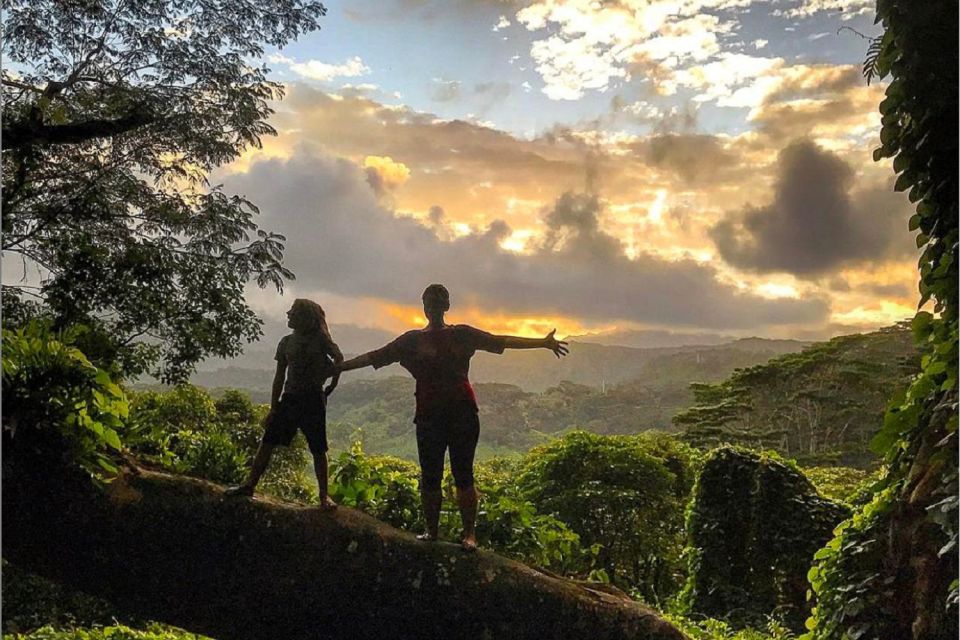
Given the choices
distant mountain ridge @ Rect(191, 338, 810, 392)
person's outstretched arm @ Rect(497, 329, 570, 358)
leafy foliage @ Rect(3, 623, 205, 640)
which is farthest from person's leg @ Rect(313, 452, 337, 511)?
leafy foliage @ Rect(3, 623, 205, 640)

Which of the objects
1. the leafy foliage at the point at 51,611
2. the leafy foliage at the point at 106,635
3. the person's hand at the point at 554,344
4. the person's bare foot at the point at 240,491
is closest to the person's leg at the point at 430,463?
the person's hand at the point at 554,344

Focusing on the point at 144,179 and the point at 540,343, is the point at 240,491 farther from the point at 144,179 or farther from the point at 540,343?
the point at 144,179

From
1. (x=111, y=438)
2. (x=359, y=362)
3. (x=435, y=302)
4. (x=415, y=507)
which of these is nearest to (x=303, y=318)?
(x=359, y=362)

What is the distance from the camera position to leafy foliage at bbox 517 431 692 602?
8.99m

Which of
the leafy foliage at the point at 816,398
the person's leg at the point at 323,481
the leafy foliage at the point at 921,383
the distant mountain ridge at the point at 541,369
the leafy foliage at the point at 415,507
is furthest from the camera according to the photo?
the leafy foliage at the point at 816,398

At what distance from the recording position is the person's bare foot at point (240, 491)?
3.27 metres

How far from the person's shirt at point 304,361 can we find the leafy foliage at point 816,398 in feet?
47.1

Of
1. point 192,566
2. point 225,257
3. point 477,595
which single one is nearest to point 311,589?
point 192,566

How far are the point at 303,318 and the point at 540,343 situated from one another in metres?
1.23

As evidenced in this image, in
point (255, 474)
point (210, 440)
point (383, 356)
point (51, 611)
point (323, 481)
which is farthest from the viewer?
point (51, 611)

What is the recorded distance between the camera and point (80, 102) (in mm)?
6543

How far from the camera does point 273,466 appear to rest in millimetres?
7188

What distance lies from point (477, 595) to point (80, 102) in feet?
19.4

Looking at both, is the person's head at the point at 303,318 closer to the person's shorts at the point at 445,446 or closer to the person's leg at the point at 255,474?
the person's leg at the point at 255,474
